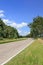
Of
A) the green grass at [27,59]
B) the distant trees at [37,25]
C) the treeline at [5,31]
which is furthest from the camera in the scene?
the distant trees at [37,25]

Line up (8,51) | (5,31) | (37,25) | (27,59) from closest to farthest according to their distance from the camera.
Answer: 1. (27,59)
2. (8,51)
3. (5,31)
4. (37,25)

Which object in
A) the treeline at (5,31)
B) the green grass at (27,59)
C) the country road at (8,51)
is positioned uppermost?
the treeline at (5,31)

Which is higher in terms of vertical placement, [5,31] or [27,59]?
[5,31]

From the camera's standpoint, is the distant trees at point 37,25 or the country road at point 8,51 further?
the distant trees at point 37,25

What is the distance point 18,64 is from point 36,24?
119m

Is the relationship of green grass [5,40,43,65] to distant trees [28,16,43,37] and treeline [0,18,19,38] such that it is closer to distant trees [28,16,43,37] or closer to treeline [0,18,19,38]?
treeline [0,18,19,38]

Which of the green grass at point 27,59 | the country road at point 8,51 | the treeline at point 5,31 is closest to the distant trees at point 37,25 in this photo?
the treeline at point 5,31

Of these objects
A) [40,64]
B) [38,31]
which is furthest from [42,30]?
[40,64]

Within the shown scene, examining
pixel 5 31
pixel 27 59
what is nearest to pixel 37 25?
pixel 5 31

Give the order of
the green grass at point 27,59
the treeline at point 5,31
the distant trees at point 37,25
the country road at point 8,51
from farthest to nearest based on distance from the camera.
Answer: the distant trees at point 37,25
the treeline at point 5,31
the country road at point 8,51
the green grass at point 27,59

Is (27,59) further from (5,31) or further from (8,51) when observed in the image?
(5,31)

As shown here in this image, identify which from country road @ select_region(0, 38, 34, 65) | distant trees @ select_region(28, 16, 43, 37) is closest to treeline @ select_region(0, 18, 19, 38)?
distant trees @ select_region(28, 16, 43, 37)

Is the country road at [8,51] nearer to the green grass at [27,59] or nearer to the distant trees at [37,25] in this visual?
Result: the green grass at [27,59]

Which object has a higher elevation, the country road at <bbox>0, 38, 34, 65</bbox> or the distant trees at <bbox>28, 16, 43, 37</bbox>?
the distant trees at <bbox>28, 16, 43, 37</bbox>
